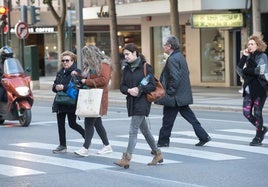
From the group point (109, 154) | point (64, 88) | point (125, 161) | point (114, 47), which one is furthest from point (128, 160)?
point (114, 47)

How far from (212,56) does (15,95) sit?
17174mm

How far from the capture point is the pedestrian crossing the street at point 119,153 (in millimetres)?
10875

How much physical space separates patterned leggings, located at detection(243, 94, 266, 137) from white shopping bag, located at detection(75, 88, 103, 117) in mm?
2866

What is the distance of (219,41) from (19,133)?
18.1 m

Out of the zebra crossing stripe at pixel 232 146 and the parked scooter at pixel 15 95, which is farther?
the parked scooter at pixel 15 95

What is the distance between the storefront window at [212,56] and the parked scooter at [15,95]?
53.3 ft

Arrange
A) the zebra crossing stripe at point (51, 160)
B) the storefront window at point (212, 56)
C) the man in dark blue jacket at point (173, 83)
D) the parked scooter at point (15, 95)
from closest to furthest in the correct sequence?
the zebra crossing stripe at point (51, 160) → the man in dark blue jacket at point (173, 83) → the parked scooter at point (15, 95) → the storefront window at point (212, 56)

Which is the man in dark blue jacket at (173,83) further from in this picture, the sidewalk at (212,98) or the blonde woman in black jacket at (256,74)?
the sidewalk at (212,98)

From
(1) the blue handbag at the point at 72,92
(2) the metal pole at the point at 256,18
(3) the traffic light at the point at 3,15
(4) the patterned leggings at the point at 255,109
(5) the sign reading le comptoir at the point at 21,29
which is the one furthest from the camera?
(3) the traffic light at the point at 3,15

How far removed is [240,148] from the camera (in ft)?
41.1

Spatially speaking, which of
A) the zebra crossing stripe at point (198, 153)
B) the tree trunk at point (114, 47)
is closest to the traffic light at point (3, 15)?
the tree trunk at point (114, 47)

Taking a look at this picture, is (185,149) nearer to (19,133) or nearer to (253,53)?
(253,53)

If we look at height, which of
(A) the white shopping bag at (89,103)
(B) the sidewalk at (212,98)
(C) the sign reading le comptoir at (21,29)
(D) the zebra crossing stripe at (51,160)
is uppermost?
(C) the sign reading le comptoir at (21,29)

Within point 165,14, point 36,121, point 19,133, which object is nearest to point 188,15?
point 165,14
